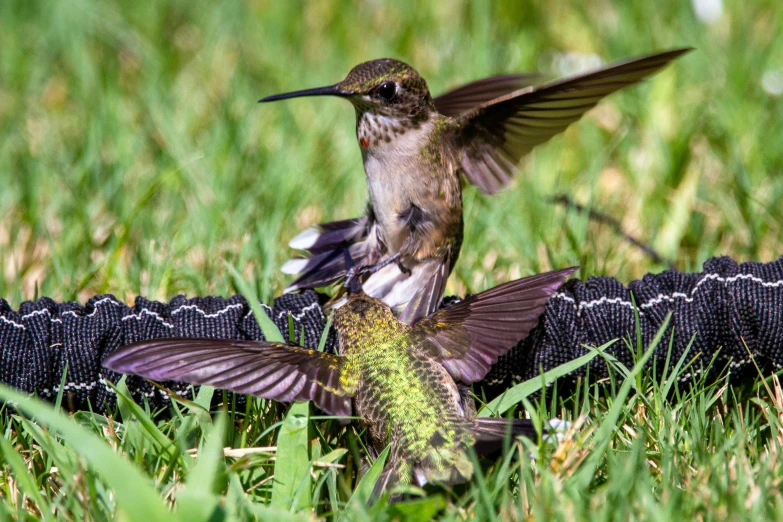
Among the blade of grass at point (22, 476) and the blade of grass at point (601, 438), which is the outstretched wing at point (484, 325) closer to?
the blade of grass at point (601, 438)

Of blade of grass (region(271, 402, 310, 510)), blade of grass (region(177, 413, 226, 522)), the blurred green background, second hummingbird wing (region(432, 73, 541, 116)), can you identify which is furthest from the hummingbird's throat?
blade of grass (region(177, 413, 226, 522))

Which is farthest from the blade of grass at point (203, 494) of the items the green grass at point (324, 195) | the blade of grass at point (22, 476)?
the blade of grass at point (22, 476)

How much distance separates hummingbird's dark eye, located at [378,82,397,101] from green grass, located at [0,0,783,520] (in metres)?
0.65

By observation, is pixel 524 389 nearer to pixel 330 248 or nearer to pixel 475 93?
pixel 330 248

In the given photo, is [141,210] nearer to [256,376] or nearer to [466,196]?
[466,196]

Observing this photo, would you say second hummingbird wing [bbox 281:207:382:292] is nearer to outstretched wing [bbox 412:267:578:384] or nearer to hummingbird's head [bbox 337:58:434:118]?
hummingbird's head [bbox 337:58:434:118]

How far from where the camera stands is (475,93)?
11.7ft

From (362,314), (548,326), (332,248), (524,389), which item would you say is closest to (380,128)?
(332,248)

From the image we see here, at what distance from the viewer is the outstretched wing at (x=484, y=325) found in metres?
2.34

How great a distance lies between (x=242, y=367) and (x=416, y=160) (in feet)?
2.97

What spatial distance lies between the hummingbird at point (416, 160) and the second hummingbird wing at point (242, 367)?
48 centimetres

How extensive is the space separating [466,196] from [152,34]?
2.45 meters

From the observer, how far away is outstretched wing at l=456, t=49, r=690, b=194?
2691 millimetres

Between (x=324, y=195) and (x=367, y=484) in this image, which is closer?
(x=367, y=484)
